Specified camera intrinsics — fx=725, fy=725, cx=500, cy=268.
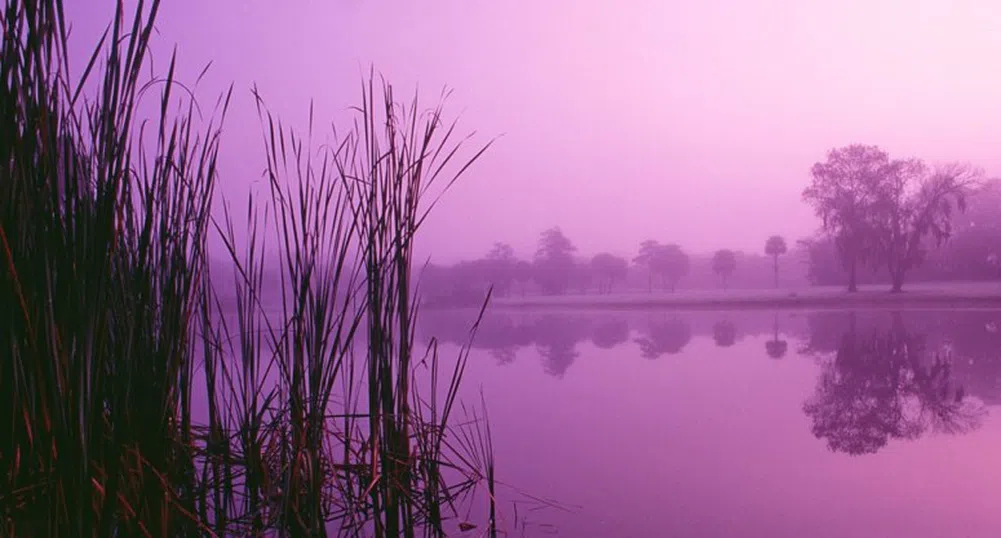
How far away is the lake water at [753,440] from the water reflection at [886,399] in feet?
0.03

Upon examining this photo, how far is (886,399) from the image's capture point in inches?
127

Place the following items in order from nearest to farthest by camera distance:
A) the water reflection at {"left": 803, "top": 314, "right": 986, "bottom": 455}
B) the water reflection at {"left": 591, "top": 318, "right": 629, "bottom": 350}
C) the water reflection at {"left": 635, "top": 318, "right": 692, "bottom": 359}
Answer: the water reflection at {"left": 803, "top": 314, "right": 986, "bottom": 455}, the water reflection at {"left": 635, "top": 318, "right": 692, "bottom": 359}, the water reflection at {"left": 591, "top": 318, "right": 629, "bottom": 350}

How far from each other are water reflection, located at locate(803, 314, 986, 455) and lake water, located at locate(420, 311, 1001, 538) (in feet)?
0.03

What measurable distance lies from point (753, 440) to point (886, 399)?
3.34 ft

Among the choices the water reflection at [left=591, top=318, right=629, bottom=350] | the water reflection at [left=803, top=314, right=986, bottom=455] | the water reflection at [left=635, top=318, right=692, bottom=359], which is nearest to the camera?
the water reflection at [left=803, top=314, right=986, bottom=455]

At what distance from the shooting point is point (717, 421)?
2.92m

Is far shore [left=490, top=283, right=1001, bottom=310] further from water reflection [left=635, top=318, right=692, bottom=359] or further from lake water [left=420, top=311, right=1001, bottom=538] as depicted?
lake water [left=420, top=311, right=1001, bottom=538]

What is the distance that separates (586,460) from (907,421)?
1.33 meters

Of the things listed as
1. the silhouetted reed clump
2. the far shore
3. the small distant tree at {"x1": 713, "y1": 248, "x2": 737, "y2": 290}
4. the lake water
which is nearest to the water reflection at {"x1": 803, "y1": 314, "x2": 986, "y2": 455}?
the lake water

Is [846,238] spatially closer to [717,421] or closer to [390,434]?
[717,421]

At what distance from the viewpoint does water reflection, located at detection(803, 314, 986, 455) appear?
2.63 metres

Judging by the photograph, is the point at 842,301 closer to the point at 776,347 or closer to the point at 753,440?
the point at 776,347

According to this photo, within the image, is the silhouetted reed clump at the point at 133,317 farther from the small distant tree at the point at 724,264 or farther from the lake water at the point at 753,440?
the small distant tree at the point at 724,264

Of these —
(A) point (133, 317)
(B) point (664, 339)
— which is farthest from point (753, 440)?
(B) point (664, 339)
